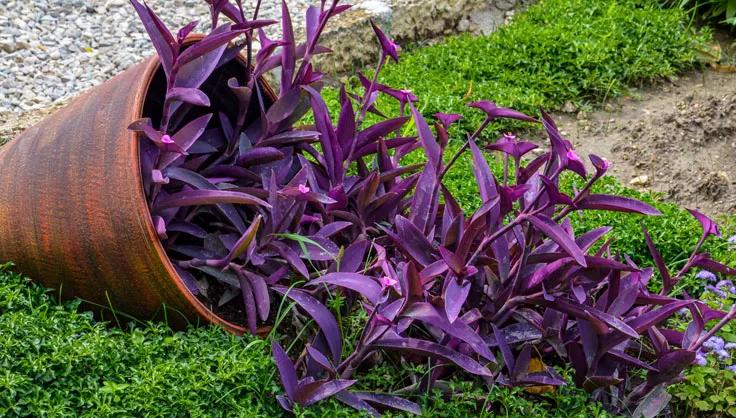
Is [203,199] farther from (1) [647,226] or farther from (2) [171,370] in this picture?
(1) [647,226]

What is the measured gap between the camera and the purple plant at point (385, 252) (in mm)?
2377

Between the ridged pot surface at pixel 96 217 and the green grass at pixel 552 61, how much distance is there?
1963 mm

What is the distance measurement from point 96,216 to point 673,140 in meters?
3.10

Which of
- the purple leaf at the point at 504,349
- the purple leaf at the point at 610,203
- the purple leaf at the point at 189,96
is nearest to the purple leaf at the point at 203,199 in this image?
the purple leaf at the point at 189,96

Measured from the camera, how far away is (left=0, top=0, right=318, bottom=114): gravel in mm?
4496

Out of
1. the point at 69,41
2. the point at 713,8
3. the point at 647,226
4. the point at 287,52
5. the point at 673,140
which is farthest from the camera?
the point at 713,8

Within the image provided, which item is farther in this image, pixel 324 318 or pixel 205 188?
pixel 205 188

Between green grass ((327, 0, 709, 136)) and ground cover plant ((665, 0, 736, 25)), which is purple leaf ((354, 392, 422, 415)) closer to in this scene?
green grass ((327, 0, 709, 136))

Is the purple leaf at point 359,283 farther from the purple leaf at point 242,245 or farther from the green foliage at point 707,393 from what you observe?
the green foliage at point 707,393

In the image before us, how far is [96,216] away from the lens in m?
2.50

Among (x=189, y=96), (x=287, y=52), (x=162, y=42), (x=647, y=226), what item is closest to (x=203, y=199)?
(x=189, y=96)

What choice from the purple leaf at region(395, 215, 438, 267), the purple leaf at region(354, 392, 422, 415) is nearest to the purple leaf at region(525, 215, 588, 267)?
the purple leaf at region(395, 215, 438, 267)

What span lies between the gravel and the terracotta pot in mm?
1711

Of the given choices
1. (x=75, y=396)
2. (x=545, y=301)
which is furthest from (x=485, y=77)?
(x=75, y=396)
